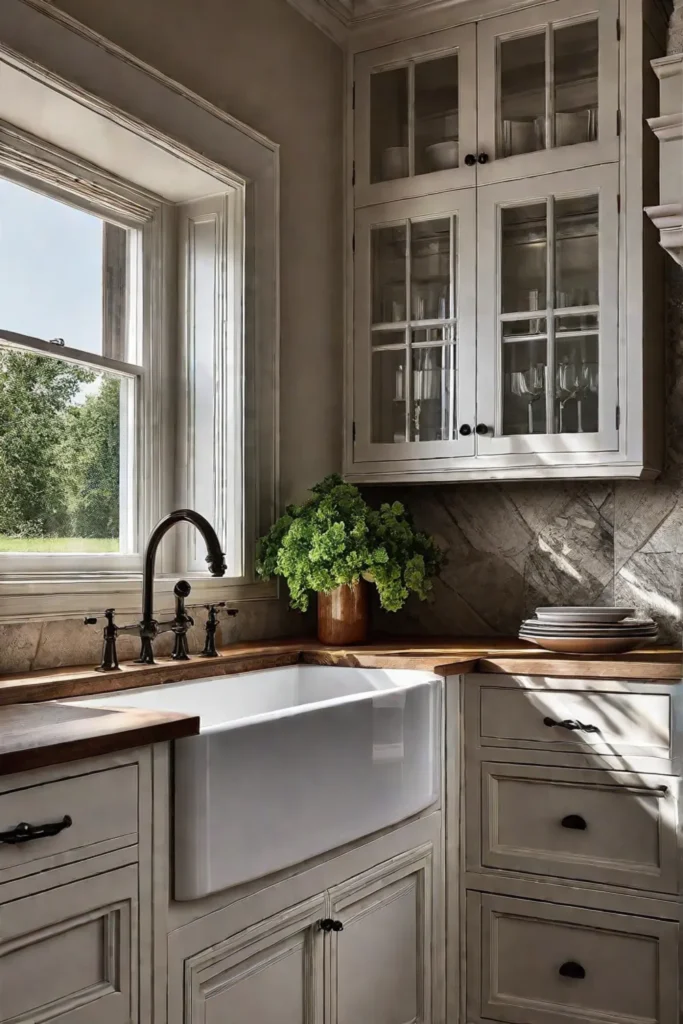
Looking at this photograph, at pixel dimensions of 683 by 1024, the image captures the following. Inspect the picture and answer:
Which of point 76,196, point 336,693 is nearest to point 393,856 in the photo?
point 336,693

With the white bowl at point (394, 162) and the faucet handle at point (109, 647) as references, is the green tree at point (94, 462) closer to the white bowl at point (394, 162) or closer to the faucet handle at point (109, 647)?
the faucet handle at point (109, 647)

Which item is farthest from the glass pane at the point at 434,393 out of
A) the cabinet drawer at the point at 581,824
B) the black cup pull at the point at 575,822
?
the black cup pull at the point at 575,822

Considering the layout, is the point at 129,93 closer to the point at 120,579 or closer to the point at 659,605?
the point at 120,579

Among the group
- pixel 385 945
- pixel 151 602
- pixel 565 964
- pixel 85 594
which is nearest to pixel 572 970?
pixel 565 964

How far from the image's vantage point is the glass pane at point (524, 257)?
9.10 feet

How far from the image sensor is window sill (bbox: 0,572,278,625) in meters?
2.04

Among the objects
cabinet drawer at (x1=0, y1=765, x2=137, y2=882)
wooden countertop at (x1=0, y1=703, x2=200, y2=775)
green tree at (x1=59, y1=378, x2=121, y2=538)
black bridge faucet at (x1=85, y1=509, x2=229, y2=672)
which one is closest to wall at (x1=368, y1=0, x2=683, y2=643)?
green tree at (x1=59, y1=378, x2=121, y2=538)

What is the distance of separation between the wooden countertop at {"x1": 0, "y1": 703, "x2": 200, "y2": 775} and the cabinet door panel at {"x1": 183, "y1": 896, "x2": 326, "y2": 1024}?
14.9 inches

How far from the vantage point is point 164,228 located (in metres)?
2.70

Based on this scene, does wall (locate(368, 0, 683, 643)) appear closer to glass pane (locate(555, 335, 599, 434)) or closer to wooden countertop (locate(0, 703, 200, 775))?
glass pane (locate(555, 335, 599, 434))

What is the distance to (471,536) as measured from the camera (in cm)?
309

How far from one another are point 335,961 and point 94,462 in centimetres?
127

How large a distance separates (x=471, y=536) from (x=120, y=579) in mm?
1177

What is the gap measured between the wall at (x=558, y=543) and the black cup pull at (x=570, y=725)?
24.7 inches
